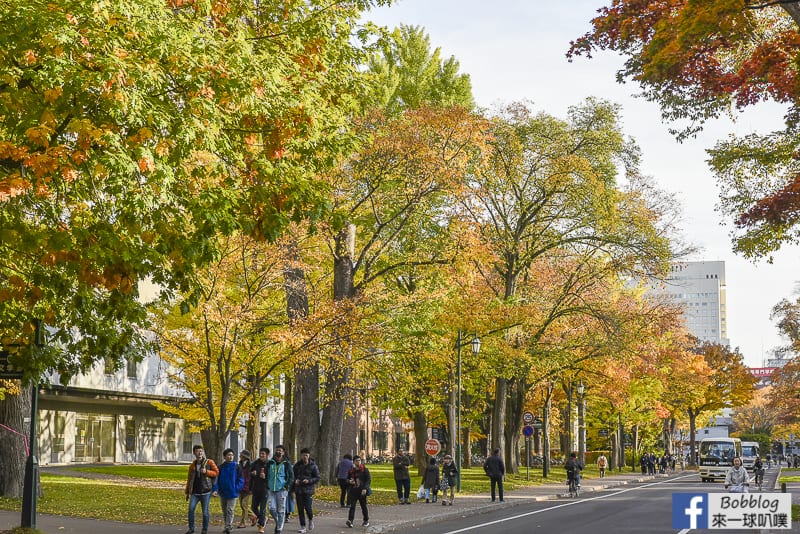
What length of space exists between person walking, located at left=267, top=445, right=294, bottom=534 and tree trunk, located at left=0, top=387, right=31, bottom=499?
8924 mm

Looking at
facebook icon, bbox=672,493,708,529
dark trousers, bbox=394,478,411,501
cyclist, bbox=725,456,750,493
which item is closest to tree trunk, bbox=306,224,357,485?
dark trousers, bbox=394,478,411,501

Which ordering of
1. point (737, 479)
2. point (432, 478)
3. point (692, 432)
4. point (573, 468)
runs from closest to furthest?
point (737, 479) → point (432, 478) → point (573, 468) → point (692, 432)

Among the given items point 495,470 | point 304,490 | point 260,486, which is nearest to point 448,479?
point 495,470

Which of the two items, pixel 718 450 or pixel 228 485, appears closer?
pixel 228 485

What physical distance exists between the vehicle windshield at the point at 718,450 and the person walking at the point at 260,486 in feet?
144

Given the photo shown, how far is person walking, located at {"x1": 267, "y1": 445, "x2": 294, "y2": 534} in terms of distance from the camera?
19422 mm

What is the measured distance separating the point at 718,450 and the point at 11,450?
148ft

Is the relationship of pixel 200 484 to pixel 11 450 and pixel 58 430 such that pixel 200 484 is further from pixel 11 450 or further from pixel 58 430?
pixel 58 430

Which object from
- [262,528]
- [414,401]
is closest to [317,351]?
[262,528]

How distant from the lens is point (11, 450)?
2552 cm

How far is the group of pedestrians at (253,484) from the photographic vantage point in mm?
18406

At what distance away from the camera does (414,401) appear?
43406mm

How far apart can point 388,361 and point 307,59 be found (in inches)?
966

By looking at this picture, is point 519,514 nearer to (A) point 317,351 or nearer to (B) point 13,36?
(A) point 317,351
